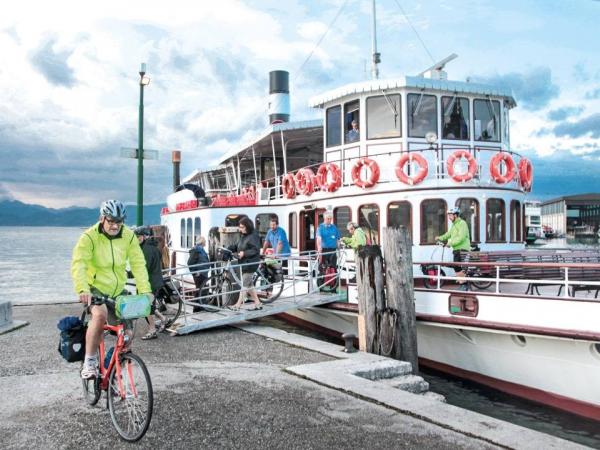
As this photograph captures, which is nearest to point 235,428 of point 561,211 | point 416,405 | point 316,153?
point 416,405

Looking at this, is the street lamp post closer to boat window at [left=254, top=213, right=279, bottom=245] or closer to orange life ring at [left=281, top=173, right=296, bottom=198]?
boat window at [left=254, top=213, right=279, bottom=245]

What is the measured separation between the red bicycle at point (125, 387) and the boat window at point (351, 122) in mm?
10652

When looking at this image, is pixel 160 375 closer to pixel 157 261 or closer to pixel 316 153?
pixel 157 261

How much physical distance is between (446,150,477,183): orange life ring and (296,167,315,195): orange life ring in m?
3.87

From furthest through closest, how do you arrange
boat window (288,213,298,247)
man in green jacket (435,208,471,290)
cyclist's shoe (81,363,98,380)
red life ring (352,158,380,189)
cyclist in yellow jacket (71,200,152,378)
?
boat window (288,213,298,247) → red life ring (352,158,380,189) → man in green jacket (435,208,471,290) → cyclist's shoe (81,363,98,380) → cyclist in yellow jacket (71,200,152,378)

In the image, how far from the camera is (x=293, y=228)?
54.0ft

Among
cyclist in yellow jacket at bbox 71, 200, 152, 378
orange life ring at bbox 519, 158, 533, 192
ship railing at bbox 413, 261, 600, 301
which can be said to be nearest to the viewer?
cyclist in yellow jacket at bbox 71, 200, 152, 378

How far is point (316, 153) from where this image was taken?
2127 cm

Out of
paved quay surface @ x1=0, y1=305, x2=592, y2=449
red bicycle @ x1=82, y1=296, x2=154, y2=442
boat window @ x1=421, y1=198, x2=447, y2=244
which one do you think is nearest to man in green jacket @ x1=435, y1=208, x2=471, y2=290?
boat window @ x1=421, y1=198, x2=447, y2=244

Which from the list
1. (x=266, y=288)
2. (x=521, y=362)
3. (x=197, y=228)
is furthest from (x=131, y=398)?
(x=197, y=228)

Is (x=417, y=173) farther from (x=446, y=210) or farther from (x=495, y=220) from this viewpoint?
(x=495, y=220)

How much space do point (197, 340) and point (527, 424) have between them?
5169 mm

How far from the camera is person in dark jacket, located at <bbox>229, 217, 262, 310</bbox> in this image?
34.7 feet

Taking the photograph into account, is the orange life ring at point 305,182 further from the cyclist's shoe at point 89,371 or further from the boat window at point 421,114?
the cyclist's shoe at point 89,371
